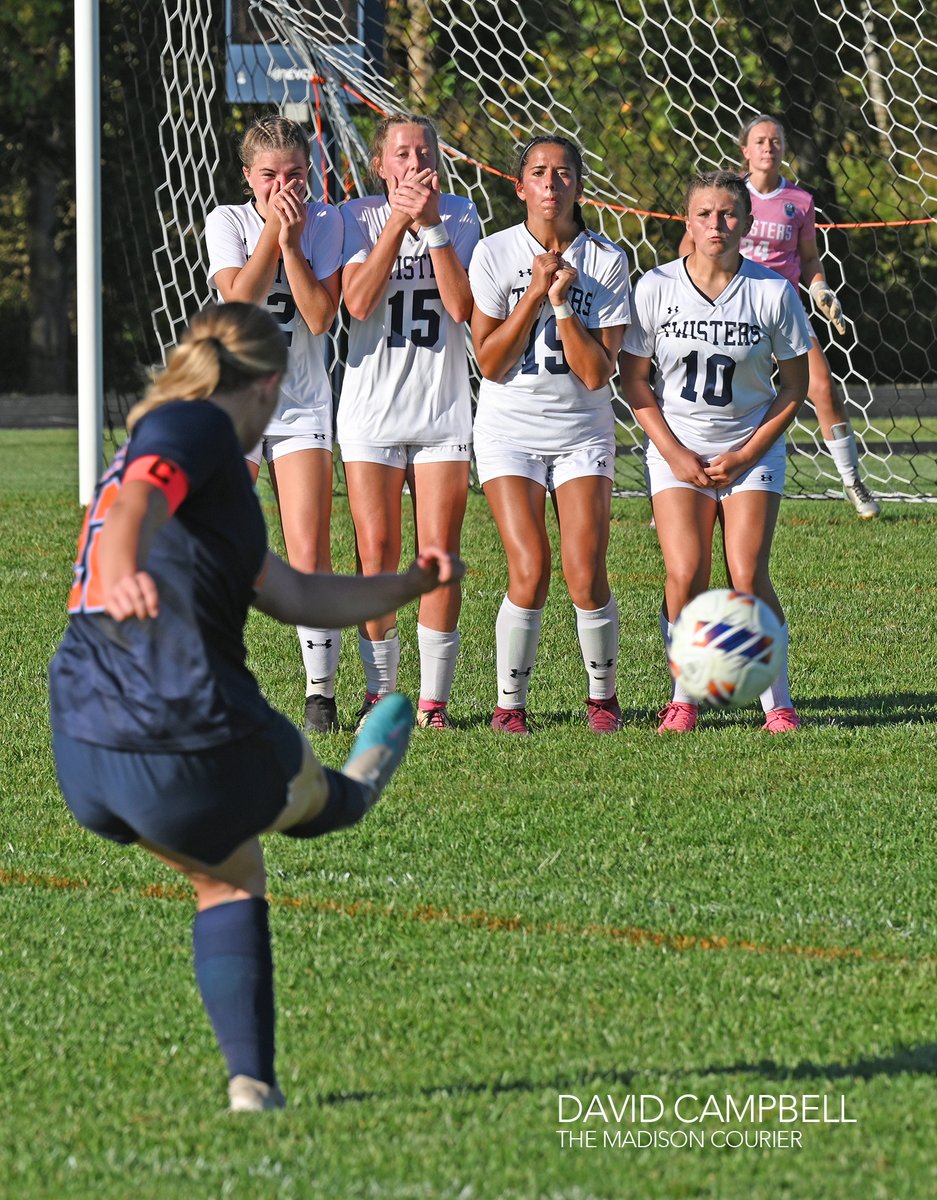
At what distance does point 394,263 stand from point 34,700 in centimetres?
251

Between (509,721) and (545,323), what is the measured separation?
62.7 inches

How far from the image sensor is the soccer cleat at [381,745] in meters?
3.89

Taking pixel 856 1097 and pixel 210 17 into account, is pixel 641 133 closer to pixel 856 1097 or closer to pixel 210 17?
pixel 210 17

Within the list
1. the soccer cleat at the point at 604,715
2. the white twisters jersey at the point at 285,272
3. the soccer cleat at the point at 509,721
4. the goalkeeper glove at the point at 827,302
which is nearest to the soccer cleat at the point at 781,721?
the soccer cleat at the point at 604,715

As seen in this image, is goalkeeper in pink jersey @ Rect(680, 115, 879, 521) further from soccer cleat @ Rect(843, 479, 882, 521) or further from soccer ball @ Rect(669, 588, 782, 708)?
soccer ball @ Rect(669, 588, 782, 708)

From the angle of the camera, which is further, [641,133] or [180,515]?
[641,133]

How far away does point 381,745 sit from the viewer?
13.1 feet

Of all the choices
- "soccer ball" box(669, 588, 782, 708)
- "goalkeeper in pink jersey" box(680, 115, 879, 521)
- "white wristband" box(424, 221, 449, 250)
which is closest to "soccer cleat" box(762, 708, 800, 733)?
"white wristband" box(424, 221, 449, 250)

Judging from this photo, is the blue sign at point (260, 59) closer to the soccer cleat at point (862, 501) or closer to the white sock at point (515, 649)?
the soccer cleat at point (862, 501)

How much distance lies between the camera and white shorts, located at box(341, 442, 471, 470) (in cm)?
709

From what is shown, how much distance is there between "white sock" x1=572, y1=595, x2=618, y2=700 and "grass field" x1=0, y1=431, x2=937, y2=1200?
22 cm

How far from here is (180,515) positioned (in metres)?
3.44

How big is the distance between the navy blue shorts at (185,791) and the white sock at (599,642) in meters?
3.80

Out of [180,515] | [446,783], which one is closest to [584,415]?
[446,783]
